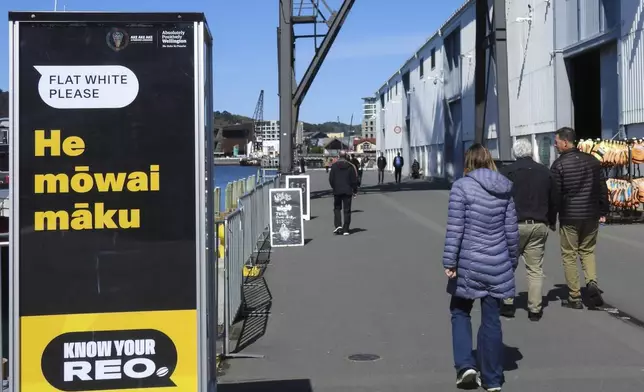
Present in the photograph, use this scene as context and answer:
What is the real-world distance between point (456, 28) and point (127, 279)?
37.4 meters

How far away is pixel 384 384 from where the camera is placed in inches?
241

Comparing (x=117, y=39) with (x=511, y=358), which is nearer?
(x=117, y=39)

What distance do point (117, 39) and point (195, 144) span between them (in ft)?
2.14

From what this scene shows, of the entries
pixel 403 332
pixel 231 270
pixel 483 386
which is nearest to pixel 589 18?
pixel 403 332

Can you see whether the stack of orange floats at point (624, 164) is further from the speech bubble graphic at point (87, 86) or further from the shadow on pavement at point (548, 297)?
the speech bubble graphic at point (87, 86)

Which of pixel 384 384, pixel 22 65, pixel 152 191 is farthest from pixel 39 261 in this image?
pixel 384 384

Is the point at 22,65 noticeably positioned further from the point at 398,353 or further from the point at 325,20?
the point at 325,20

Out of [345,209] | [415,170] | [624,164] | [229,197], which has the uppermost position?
[415,170]

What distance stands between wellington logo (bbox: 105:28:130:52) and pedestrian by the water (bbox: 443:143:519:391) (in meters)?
2.79

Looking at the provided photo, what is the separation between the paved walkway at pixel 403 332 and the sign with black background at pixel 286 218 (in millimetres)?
1119

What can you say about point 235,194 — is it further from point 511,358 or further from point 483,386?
point 483,386

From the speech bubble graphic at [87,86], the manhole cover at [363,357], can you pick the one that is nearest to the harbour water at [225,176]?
the manhole cover at [363,357]

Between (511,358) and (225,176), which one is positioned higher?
(225,176)

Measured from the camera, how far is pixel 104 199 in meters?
4.07
